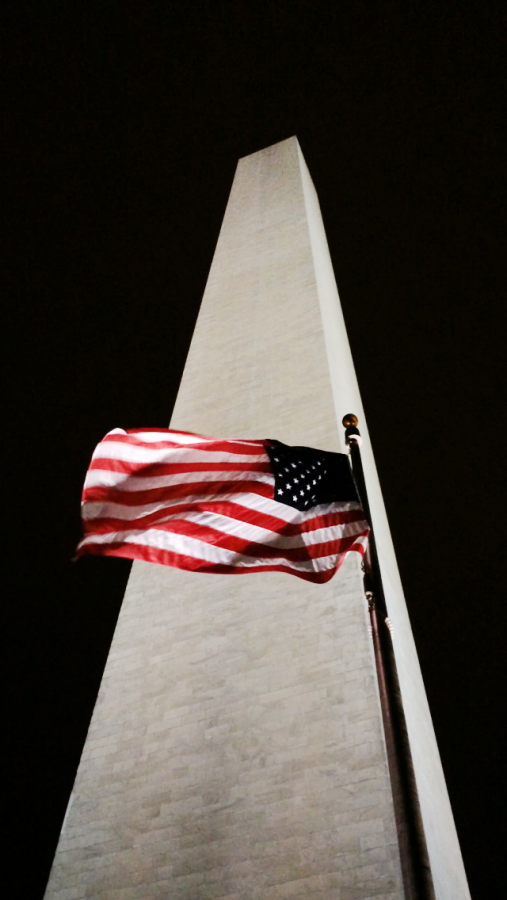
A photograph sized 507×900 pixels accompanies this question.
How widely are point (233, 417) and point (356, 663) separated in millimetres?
4879

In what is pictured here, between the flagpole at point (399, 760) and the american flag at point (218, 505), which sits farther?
the american flag at point (218, 505)

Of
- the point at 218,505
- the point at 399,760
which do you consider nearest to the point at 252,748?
the point at 218,505

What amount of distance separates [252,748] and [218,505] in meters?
3.03

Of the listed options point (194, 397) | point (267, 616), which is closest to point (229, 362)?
point (194, 397)

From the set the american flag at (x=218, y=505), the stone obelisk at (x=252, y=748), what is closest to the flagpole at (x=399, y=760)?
the american flag at (x=218, y=505)

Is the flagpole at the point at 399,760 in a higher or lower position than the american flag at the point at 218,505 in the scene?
lower

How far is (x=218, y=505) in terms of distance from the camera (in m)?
5.44

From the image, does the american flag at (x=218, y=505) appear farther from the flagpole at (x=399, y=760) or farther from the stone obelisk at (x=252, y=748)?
the stone obelisk at (x=252, y=748)

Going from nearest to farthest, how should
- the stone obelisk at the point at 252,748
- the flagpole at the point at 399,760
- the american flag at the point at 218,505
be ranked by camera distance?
the flagpole at the point at 399,760 < the american flag at the point at 218,505 < the stone obelisk at the point at 252,748

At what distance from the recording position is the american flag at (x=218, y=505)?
17.0ft

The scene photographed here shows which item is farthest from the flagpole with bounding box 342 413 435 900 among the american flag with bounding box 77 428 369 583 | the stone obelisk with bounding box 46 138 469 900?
the stone obelisk with bounding box 46 138 469 900

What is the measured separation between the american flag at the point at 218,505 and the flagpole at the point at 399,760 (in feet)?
1.46

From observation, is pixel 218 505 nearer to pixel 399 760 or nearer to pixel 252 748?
pixel 399 760

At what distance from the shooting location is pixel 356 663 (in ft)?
24.3
